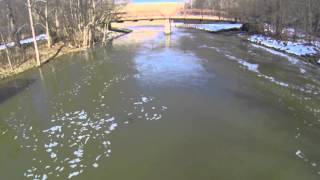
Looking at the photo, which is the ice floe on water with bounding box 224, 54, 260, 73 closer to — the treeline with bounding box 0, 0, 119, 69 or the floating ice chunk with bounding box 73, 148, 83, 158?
the floating ice chunk with bounding box 73, 148, 83, 158

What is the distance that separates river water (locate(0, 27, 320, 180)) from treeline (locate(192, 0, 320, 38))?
8.27 meters

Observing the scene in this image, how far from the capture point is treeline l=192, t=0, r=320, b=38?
122 feet

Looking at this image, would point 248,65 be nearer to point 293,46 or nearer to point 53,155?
point 293,46

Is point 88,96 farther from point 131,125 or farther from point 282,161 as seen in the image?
point 282,161

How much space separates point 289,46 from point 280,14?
7010mm

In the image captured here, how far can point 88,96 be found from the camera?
22.7 metres

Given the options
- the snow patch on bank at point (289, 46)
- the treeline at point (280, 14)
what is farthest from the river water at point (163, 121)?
the treeline at point (280, 14)

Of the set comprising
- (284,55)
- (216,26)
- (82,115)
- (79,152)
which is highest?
(216,26)

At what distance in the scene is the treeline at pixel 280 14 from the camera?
122 feet

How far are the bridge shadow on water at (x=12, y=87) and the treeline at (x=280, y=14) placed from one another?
27.2 m

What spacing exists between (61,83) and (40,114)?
6.49 m

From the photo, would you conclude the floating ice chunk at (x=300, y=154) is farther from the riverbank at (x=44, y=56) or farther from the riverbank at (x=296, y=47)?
the riverbank at (x=44, y=56)

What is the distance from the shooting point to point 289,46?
37094 millimetres

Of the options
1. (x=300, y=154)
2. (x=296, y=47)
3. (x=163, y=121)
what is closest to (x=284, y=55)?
(x=296, y=47)
